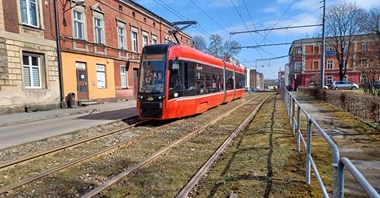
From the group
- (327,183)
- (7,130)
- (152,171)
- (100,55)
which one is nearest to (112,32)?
(100,55)

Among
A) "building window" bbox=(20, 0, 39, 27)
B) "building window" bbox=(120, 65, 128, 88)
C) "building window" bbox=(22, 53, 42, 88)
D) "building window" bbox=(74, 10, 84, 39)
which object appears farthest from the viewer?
"building window" bbox=(120, 65, 128, 88)

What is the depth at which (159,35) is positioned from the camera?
3509 centimetres

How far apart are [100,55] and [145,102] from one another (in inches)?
539

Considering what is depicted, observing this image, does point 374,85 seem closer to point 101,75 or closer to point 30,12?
point 101,75

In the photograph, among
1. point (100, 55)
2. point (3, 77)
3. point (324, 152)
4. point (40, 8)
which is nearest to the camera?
point (324, 152)

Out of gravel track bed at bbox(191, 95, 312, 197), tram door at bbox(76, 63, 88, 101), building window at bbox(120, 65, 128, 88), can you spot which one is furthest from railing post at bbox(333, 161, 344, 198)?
building window at bbox(120, 65, 128, 88)

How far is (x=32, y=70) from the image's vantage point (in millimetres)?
17094

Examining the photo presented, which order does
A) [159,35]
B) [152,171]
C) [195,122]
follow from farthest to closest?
[159,35], [195,122], [152,171]

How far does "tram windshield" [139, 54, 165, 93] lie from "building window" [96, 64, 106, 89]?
1272cm

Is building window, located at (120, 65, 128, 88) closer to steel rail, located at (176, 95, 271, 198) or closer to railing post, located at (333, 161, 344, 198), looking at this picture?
steel rail, located at (176, 95, 271, 198)

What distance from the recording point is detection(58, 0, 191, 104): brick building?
1947 cm

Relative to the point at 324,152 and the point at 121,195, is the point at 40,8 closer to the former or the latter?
the point at 121,195

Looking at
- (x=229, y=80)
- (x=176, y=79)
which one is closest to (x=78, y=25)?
(x=229, y=80)

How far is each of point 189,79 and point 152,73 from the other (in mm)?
1832
